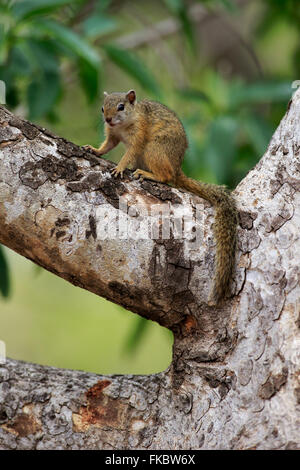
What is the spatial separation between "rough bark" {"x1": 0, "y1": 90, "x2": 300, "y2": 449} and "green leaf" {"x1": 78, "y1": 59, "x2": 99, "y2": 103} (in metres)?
1.12

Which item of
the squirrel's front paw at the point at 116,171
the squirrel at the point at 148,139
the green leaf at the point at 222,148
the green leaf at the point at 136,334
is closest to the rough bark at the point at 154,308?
the squirrel's front paw at the point at 116,171

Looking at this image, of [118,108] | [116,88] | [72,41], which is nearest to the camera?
A: [72,41]

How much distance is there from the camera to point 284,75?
17.3 feet

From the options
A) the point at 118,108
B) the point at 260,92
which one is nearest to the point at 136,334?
the point at 118,108

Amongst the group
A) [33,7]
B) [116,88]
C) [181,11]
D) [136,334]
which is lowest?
[136,334]

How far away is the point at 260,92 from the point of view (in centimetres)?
369

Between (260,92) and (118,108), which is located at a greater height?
(260,92)

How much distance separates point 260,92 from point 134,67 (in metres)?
0.77

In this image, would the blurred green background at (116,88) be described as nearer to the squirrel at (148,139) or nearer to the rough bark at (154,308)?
the squirrel at (148,139)

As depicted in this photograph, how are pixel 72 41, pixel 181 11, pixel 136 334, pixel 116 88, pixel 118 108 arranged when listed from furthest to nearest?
pixel 116 88 < pixel 181 11 < pixel 136 334 < pixel 118 108 < pixel 72 41

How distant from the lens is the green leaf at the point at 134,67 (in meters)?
3.36

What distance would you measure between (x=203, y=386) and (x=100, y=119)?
1782 millimetres

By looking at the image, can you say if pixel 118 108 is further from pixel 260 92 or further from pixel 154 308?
pixel 154 308
